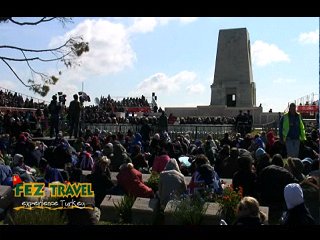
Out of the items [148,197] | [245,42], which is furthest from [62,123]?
[245,42]

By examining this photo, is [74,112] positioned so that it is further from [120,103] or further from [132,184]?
[120,103]

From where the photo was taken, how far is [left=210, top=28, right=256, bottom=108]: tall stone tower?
1849 inches

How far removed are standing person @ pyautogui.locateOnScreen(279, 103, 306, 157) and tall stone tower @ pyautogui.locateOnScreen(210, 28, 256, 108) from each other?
35456 mm

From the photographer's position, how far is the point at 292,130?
40.3ft

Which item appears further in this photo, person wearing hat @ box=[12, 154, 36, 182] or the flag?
person wearing hat @ box=[12, 154, 36, 182]

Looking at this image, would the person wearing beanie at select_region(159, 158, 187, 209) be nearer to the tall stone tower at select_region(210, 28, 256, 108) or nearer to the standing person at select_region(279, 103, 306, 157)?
the standing person at select_region(279, 103, 306, 157)

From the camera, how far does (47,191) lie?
727 centimetres

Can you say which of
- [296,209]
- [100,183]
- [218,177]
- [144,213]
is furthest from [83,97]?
[296,209]

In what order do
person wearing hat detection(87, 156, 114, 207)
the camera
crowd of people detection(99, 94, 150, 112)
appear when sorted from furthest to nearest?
1. crowd of people detection(99, 94, 150, 112)
2. the camera
3. person wearing hat detection(87, 156, 114, 207)

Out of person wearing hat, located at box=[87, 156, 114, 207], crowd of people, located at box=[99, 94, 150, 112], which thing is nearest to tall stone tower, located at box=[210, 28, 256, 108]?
crowd of people, located at box=[99, 94, 150, 112]

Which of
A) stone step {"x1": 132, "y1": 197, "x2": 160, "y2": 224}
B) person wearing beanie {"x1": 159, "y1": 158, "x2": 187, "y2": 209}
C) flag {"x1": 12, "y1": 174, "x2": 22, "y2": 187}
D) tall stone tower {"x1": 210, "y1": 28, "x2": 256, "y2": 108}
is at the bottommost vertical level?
stone step {"x1": 132, "y1": 197, "x2": 160, "y2": 224}

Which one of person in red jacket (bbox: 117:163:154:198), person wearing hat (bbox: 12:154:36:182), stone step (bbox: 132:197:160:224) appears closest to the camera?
stone step (bbox: 132:197:160:224)

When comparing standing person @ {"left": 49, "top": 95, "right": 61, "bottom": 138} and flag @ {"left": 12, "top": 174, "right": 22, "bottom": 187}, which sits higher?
standing person @ {"left": 49, "top": 95, "right": 61, "bottom": 138}
